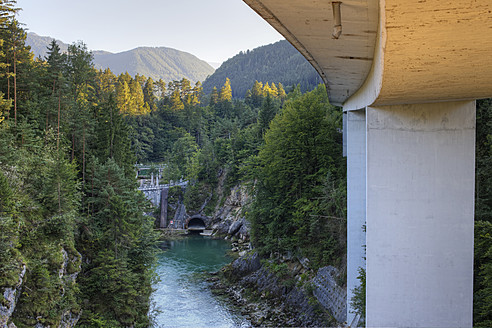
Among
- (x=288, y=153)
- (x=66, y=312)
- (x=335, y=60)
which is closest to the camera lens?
(x=335, y=60)

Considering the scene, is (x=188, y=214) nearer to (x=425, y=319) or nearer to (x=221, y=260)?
(x=221, y=260)

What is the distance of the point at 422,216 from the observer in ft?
23.3

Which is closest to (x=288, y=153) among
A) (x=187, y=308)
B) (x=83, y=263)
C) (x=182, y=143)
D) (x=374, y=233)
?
(x=187, y=308)

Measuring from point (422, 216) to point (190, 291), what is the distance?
1829 centimetres

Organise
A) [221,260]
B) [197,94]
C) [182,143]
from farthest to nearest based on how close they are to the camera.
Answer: [197,94], [182,143], [221,260]

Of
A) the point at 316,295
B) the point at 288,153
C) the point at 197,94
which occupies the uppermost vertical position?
the point at 197,94

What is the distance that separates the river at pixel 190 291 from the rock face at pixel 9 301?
7215 mm

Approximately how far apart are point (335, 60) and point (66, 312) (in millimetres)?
13216

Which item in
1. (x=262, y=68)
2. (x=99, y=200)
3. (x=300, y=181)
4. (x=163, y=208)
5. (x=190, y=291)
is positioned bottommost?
(x=190, y=291)

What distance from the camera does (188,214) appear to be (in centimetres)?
4397

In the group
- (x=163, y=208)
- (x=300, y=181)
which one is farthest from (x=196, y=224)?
(x=300, y=181)

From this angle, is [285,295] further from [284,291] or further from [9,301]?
[9,301]

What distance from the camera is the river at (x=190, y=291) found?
1901 centimetres

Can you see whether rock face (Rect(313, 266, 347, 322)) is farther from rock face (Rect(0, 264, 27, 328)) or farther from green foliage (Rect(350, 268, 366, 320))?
rock face (Rect(0, 264, 27, 328))
